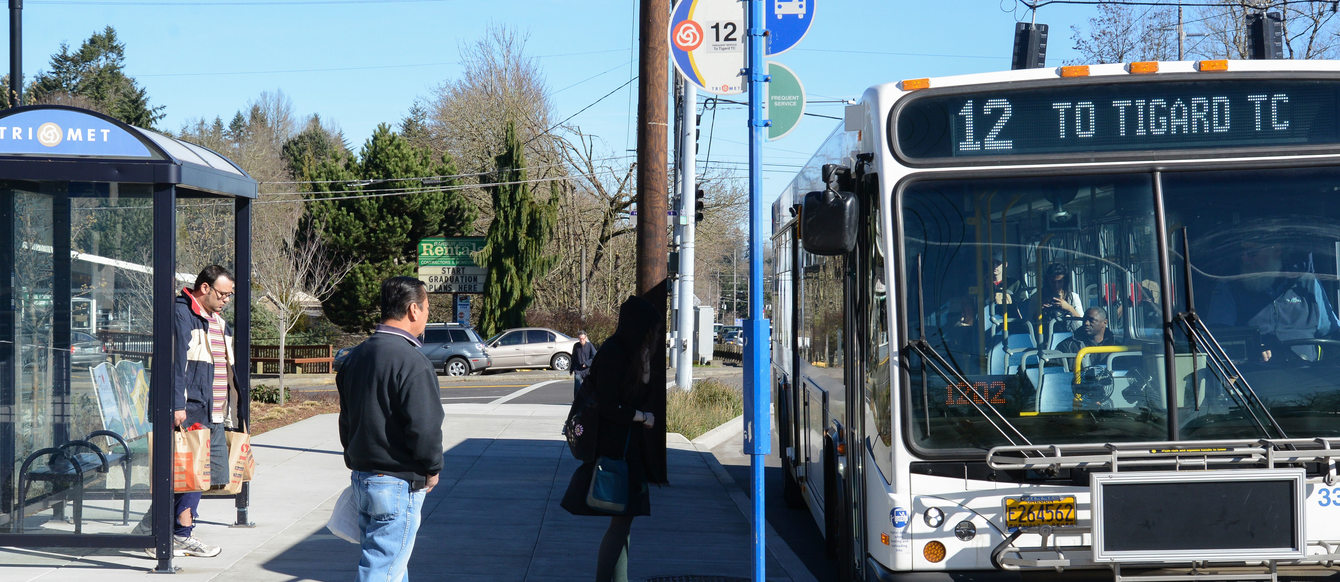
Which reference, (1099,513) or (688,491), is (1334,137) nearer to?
(1099,513)

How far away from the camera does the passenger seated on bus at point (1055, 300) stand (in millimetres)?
4883

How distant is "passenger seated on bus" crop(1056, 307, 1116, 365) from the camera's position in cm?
484

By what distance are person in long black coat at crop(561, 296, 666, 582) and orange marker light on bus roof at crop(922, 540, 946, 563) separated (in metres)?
1.70

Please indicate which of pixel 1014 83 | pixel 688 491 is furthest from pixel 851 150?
pixel 688 491

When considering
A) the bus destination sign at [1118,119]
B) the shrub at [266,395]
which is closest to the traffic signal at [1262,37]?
the bus destination sign at [1118,119]

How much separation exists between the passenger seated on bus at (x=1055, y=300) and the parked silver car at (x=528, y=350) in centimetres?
2968

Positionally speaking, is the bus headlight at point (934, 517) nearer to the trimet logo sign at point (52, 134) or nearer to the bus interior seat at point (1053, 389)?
the bus interior seat at point (1053, 389)

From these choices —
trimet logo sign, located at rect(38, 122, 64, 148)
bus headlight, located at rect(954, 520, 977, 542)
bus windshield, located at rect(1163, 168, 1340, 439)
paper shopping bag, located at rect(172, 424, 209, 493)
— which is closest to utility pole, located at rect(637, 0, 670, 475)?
paper shopping bag, located at rect(172, 424, 209, 493)

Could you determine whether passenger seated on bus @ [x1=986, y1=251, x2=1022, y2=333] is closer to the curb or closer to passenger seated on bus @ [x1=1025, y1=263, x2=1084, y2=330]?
passenger seated on bus @ [x1=1025, y1=263, x2=1084, y2=330]

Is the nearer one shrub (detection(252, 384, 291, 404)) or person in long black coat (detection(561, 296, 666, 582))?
person in long black coat (detection(561, 296, 666, 582))

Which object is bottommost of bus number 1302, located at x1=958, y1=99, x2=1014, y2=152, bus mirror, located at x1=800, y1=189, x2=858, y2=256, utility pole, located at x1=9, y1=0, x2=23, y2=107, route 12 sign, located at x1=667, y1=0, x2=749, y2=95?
bus mirror, located at x1=800, y1=189, x2=858, y2=256

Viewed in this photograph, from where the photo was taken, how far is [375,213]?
40.0 metres

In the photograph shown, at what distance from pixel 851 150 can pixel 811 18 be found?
4.26 ft

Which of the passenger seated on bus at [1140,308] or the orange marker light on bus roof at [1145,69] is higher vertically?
the orange marker light on bus roof at [1145,69]
